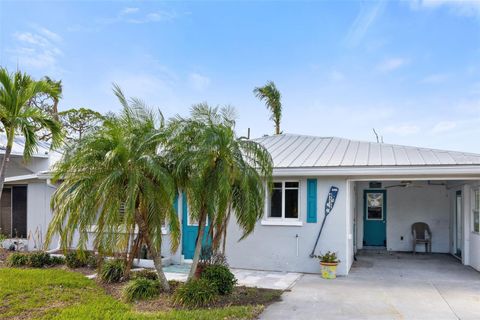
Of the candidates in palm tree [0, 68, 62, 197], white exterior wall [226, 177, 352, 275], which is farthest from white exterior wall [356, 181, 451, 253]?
palm tree [0, 68, 62, 197]

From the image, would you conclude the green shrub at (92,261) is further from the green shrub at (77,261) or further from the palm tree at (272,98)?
the palm tree at (272,98)

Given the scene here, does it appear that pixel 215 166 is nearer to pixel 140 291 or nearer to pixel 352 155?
pixel 140 291

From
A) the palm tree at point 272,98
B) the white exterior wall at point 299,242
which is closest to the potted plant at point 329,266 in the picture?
the white exterior wall at point 299,242

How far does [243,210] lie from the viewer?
295 inches

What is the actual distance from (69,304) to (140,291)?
48.1 inches

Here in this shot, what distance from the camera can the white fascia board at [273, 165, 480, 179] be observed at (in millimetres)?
9047

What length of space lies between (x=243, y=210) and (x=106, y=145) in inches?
109

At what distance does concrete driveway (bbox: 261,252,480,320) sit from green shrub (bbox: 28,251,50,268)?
6820mm

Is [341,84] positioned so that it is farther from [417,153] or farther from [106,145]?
[106,145]

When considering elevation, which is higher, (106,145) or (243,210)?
(106,145)

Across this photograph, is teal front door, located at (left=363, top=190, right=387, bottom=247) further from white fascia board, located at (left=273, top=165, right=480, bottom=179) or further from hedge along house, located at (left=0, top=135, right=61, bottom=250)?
hedge along house, located at (left=0, top=135, right=61, bottom=250)

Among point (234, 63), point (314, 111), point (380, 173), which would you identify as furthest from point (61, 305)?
point (314, 111)

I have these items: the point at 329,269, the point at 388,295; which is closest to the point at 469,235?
the point at 329,269

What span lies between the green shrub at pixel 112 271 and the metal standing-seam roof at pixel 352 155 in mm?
4505
